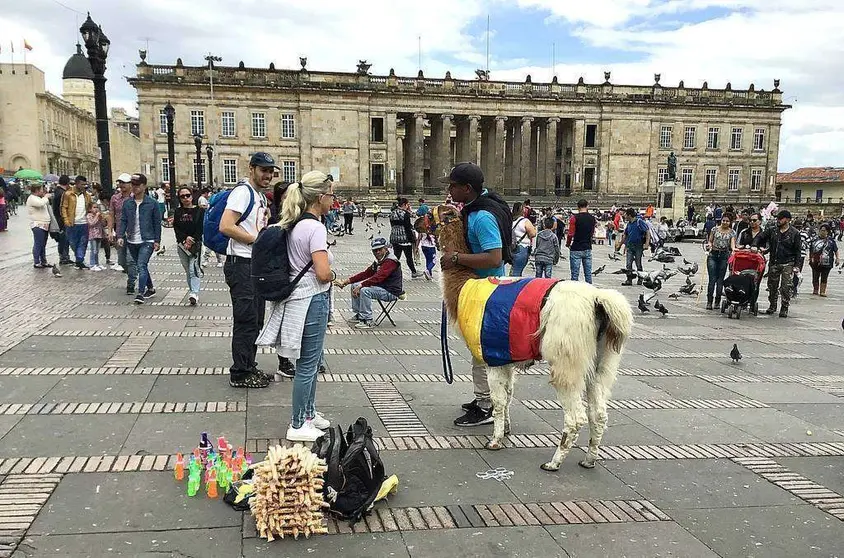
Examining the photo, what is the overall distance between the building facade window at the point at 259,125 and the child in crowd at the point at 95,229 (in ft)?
155

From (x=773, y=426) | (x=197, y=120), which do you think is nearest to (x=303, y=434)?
(x=773, y=426)

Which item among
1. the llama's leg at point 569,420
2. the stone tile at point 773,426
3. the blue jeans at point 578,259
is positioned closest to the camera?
the llama's leg at point 569,420

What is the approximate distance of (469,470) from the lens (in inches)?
178

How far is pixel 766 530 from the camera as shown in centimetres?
379

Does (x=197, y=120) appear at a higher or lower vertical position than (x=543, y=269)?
higher

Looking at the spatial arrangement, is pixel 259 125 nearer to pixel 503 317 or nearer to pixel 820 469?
pixel 503 317

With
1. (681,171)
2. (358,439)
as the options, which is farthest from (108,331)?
(681,171)

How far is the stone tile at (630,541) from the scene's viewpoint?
11.4 feet

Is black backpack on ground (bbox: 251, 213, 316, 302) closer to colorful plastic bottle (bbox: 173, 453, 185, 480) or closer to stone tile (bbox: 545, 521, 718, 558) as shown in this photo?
colorful plastic bottle (bbox: 173, 453, 185, 480)

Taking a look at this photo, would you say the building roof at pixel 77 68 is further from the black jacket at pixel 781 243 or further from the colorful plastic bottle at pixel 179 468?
the black jacket at pixel 781 243

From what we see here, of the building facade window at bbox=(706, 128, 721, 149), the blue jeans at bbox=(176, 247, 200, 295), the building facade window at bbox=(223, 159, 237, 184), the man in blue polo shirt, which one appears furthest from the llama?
the building facade window at bbox=(706, 128, 721, 149)

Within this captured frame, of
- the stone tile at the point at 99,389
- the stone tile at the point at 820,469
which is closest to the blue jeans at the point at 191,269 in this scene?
the stone tile at the point at 99,389

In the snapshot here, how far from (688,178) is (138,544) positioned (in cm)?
7405

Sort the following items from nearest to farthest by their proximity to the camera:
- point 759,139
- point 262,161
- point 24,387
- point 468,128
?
point 24,387 < point 262,161 < point 468,128 < point 759,139
